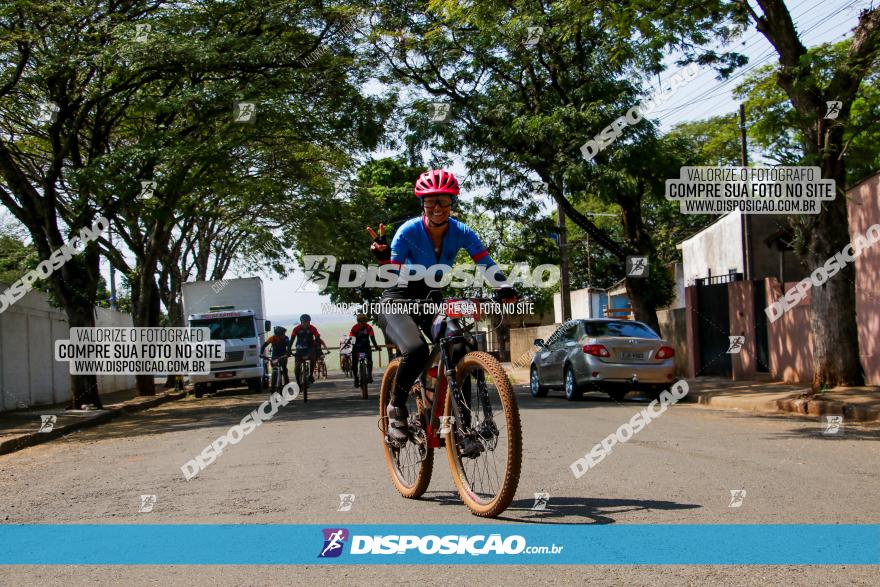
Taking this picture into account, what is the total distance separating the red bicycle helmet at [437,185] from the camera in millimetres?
6348

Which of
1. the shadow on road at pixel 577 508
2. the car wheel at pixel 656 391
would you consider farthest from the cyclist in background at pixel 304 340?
the shadow on road at pixel 577 508

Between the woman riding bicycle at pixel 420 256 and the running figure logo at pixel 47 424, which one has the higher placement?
the woman riding bicycle at pixel 420 256

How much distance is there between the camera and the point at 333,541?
209 inches

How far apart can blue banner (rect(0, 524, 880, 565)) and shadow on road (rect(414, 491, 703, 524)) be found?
17cm

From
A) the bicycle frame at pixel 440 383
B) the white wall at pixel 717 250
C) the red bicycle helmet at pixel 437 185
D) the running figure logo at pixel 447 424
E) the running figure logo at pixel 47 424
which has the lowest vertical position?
the running figure logo at pixel 47 424

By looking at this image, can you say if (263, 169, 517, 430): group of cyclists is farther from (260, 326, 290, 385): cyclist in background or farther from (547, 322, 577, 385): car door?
(260, 326, 290, 385): cyclist in background

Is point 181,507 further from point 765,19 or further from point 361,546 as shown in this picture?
point 765,19

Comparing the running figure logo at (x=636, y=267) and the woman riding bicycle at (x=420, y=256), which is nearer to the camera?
the woman riding bicycle at (x=420, y=256)

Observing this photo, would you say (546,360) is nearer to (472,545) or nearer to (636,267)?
(636,267)

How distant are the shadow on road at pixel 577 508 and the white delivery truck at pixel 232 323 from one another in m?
23.2

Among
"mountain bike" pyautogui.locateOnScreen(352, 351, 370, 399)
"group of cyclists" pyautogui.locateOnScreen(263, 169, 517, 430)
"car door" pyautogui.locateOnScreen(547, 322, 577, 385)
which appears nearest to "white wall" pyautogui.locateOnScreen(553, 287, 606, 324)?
"car door" pyautogui.locateOnScreen(547, 322, 577, 385)

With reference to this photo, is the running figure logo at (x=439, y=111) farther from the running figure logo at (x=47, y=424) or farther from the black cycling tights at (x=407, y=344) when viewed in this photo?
the black cycling tights at (x=407, y=344)

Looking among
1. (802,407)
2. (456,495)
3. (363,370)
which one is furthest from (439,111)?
(456,495)

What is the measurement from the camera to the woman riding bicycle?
6402 millimetres
